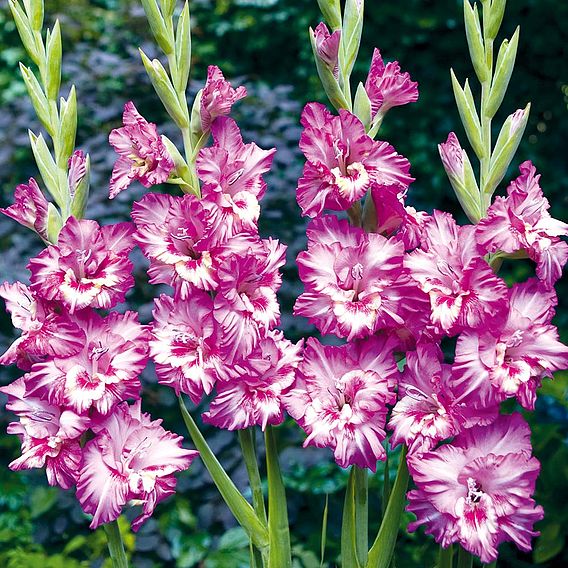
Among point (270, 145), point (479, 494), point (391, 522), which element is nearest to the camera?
point (479, 494)

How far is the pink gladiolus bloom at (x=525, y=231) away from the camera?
1.13m

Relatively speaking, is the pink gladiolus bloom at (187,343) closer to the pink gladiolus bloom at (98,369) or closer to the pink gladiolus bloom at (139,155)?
the pink gladiolus bloom at (98,369)

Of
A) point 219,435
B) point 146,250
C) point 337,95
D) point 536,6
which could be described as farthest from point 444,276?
point 536,6

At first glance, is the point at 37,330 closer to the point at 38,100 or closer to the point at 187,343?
the point at 187,343

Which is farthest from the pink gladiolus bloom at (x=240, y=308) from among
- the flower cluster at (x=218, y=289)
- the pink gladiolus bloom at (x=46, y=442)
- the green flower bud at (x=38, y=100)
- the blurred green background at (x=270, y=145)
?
the blurred green background at (x=270, y=145)

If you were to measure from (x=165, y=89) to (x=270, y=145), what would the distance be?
5.09 feet

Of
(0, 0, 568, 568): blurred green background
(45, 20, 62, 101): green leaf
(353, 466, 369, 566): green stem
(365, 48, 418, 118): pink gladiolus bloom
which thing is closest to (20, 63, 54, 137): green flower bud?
(45, 20, 62, 101): green leaf

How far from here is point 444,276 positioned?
3.78ft

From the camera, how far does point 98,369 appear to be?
1.18 m

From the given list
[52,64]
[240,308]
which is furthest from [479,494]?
[52,64]

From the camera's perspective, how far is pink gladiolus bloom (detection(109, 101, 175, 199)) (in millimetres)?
1155

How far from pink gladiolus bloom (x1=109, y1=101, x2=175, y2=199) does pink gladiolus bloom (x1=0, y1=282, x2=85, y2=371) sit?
0.18 meters

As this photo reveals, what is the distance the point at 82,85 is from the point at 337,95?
6.48 ft

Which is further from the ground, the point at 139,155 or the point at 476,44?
the point at 476,44
